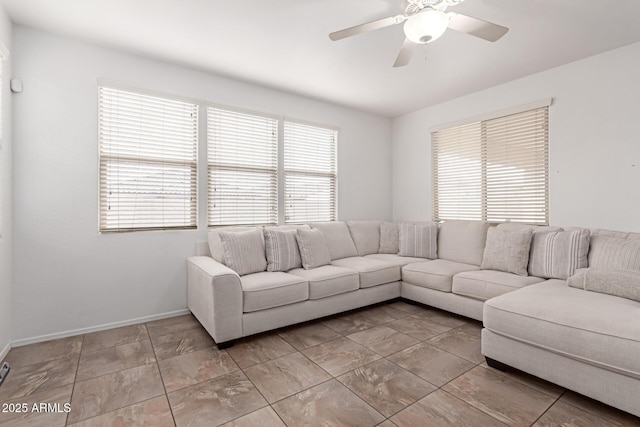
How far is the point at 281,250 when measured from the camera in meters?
3.17

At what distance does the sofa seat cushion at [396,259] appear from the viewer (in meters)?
3.69

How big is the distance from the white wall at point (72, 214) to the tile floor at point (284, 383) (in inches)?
11.6

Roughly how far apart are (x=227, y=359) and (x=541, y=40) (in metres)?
3.73

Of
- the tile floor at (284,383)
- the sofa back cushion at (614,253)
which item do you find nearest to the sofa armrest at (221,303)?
the tile floor at (284,383)

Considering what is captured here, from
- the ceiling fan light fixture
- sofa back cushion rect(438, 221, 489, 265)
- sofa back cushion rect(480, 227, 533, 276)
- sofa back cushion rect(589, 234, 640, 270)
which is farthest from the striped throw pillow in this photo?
sofa back cushion rect(589, 234, 640, 270)

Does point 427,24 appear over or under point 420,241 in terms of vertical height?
over

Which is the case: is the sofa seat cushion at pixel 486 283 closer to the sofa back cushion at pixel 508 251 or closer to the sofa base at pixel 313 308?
the sofa back cushion at pixel 508 251

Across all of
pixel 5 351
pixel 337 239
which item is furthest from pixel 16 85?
pixel 337 239

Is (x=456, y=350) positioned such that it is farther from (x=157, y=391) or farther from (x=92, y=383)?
(x=92, y=383)

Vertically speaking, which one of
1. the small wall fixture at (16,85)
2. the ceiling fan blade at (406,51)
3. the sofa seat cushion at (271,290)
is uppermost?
the ceiling fan blade at (406,51)

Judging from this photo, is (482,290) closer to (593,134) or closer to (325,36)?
(593,134)

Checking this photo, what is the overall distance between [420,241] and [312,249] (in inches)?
60.5

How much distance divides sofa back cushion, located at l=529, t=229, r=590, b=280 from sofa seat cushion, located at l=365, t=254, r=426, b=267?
122cm

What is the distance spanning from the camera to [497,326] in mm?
2053
